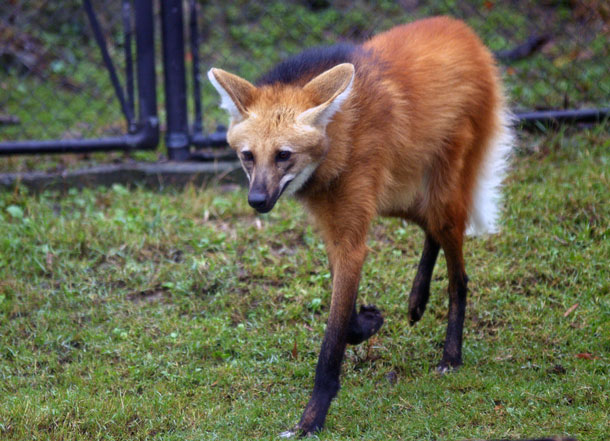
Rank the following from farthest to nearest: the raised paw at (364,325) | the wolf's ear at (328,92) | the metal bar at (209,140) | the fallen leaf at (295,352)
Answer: the metal bar at (209,140)
the fallen leaf at (295,352)
the raised paw at (364,325)
the wolf's ear at (328,92)

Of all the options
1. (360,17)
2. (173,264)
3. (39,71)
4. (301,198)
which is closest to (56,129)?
(39,71)

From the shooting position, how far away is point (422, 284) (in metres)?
3.36

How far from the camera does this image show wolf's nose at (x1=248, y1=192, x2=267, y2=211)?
8.15 feet

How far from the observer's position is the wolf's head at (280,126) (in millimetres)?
2547

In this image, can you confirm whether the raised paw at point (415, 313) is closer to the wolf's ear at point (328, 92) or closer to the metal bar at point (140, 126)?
the wolf's ear at point (328, 92)

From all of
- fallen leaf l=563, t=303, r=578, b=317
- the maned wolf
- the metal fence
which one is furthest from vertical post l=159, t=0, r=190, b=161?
fallen leaf l=563, t=303, r=578, b=317

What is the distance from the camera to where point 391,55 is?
310 cm

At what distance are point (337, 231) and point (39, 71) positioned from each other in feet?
15.0

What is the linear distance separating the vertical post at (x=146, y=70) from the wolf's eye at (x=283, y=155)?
2512 millimetres

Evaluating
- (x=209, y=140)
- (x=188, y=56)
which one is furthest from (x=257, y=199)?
(x=188, y=56)

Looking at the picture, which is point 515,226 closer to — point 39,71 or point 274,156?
point 274,156

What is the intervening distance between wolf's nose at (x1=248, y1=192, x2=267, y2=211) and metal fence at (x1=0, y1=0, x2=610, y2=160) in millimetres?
2543

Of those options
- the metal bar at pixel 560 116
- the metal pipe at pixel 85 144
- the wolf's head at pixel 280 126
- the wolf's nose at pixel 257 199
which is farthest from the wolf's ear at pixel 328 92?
the metal bar at pixel 560 116

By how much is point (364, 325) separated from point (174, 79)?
2482 mm
